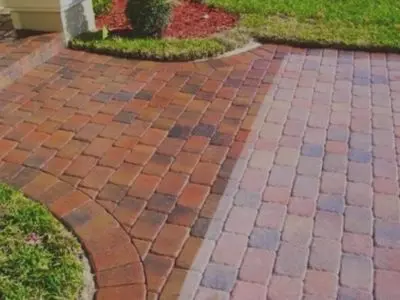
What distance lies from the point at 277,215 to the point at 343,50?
252 cm

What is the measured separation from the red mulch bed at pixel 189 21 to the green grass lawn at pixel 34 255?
2842 millimetres

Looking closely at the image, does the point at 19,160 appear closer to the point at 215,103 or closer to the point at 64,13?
the point at 215,103

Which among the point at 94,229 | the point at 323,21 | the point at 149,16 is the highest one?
the point at 149,16

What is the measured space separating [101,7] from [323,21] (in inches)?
93.3

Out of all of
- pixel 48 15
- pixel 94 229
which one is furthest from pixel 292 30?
pixel 94 229

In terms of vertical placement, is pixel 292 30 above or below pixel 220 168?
above

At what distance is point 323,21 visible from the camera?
5.31m

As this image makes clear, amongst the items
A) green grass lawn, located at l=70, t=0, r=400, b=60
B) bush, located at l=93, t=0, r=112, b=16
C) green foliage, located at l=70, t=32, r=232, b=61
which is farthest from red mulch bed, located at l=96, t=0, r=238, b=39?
green foliage, located at l=70, t=32, r=232, b=61

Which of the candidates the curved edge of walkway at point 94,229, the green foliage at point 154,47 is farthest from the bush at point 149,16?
the curved edge of walkway at point 94,229

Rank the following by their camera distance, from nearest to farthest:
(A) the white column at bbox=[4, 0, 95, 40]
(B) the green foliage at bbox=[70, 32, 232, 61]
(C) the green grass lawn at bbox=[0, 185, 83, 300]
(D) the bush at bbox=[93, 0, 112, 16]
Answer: (C) the green grass lawn at bbox=[0, 185, 83, 300]
(B) the green foliage at bbox=[70, 32, 232, 61]
(A) the white column at bbox=[4, 0, 95, 40]
(D) the bush at bbox=[93, 0, 112, 16]

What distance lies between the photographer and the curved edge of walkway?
228 centimetres

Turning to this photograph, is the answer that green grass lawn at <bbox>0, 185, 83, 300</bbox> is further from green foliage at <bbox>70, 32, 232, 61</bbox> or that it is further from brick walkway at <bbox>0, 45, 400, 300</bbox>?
green foliage at <bbox>70, 32, 232, 61</bbox>

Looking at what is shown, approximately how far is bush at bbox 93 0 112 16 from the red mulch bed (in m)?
0.06

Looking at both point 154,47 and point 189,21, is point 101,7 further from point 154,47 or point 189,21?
point 154,47
